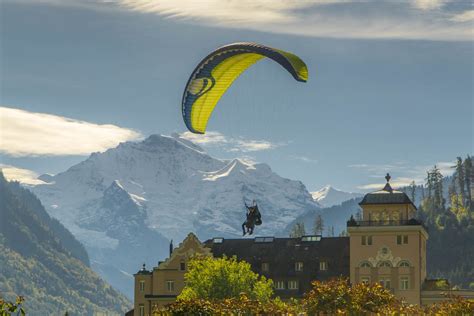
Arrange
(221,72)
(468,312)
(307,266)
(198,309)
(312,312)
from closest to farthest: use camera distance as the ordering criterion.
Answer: (198,309) → (468,312) → (221,72) → (312,312) → (307,266)

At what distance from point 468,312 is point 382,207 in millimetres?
92472

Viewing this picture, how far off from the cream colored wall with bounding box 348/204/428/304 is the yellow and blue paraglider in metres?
79.4

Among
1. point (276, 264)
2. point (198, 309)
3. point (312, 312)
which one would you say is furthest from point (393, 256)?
point (198, 309)

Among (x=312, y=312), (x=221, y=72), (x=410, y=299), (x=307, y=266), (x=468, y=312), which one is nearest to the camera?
(x=468, y=312)

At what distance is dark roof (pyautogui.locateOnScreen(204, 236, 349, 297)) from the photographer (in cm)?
19112

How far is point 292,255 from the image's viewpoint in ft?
642

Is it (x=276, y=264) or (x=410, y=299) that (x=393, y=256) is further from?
(x=276, y=264)

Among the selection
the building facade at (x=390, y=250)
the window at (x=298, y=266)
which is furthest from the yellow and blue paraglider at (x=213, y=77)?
the window at (x=298, y=266)

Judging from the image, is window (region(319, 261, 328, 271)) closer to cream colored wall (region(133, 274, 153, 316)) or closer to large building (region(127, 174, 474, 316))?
large building (region(127, 174, 474, 316))

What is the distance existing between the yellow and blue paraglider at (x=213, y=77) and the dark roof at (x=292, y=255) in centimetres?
8576

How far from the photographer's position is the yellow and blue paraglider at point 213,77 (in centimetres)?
9919

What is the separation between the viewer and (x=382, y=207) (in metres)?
188

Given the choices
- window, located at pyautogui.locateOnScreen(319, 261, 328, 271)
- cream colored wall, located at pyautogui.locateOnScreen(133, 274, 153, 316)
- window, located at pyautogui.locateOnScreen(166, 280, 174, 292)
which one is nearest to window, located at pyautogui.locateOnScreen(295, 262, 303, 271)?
window, located at pyautogui.locateOnScreen(319, 261, 328, 271)

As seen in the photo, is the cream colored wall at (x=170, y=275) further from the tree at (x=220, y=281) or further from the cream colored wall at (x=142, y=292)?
the tree at (x=220, y=281)
